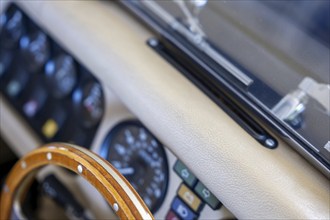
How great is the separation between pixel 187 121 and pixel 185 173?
81mm

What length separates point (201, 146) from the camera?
1.55ft

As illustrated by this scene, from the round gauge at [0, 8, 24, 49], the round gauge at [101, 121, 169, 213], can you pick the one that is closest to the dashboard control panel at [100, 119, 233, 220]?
the round gauge at [101, 121, 169, 213]

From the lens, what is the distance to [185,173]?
1.77 feet

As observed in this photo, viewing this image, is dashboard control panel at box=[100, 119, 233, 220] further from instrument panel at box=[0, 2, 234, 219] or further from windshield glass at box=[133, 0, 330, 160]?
windshield glass at box=[133, 0, 330, 160]

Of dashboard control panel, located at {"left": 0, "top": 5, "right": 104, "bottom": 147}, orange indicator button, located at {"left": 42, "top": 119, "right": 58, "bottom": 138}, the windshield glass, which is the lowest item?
orange indicator button, located at {"left": 42, "top": 119, "right": 58, "bottom": 138}

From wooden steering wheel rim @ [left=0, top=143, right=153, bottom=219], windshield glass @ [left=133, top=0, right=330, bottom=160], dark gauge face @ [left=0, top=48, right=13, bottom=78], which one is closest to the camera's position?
wooden steering wheel rim @ [left=0, top=143, right=153, bottom=219]

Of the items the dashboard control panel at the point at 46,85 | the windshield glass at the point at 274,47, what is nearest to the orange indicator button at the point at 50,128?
the dashboard control panel at the point at 46,85

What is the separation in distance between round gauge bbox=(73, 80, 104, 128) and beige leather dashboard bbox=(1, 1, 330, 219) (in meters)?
0.06

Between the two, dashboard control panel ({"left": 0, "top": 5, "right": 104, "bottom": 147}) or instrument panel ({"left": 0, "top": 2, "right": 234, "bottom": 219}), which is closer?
instrument panel ({"left": 0, "top": 2, "right": 234, "bottom": 219})

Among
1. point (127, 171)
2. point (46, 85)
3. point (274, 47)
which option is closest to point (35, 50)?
point (46, 85)

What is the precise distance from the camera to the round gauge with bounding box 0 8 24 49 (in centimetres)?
73

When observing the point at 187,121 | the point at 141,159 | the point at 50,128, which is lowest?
the point at 50,128

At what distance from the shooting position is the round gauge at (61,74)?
677 mm

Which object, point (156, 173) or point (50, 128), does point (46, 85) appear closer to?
point (50, 128)
